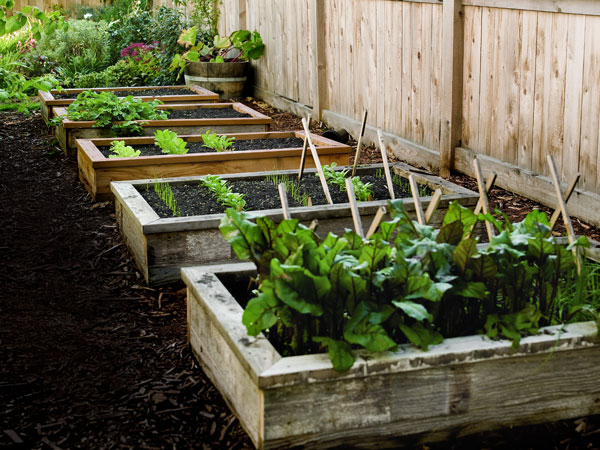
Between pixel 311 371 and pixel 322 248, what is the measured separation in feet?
1.44

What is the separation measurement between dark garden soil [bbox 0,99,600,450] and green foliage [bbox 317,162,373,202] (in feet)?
3.57

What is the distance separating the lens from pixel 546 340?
8.66 ft

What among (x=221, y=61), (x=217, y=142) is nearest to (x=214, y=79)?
(x=221, y=61)

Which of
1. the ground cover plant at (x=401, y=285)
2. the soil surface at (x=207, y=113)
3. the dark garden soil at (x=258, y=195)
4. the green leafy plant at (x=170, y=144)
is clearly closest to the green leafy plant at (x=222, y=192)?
the dark garden soil at (x=258, y=195)

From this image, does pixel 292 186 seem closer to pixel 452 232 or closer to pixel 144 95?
pixel 452 232

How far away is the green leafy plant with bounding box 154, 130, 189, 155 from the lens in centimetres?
610

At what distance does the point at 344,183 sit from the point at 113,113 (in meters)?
2.79

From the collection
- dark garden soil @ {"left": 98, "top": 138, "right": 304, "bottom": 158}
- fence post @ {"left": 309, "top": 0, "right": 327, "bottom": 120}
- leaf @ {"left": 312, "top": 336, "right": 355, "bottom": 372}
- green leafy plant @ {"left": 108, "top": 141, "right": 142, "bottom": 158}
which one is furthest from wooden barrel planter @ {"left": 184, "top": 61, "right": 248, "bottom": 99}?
leaf @ {"left": 312, "top": 336, "right": 355, "bottom": 372}

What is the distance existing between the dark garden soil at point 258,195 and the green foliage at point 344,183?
0.11 ft

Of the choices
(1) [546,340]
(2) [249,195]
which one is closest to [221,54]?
(2) [249,195]

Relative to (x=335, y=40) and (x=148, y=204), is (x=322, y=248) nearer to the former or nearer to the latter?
(x=148, y=204)

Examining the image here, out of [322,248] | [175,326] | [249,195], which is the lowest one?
[175,326]

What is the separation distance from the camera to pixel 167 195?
494cm

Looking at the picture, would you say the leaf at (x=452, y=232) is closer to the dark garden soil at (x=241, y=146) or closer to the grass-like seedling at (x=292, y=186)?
the grass-like seedling at (x=292, y=186)
